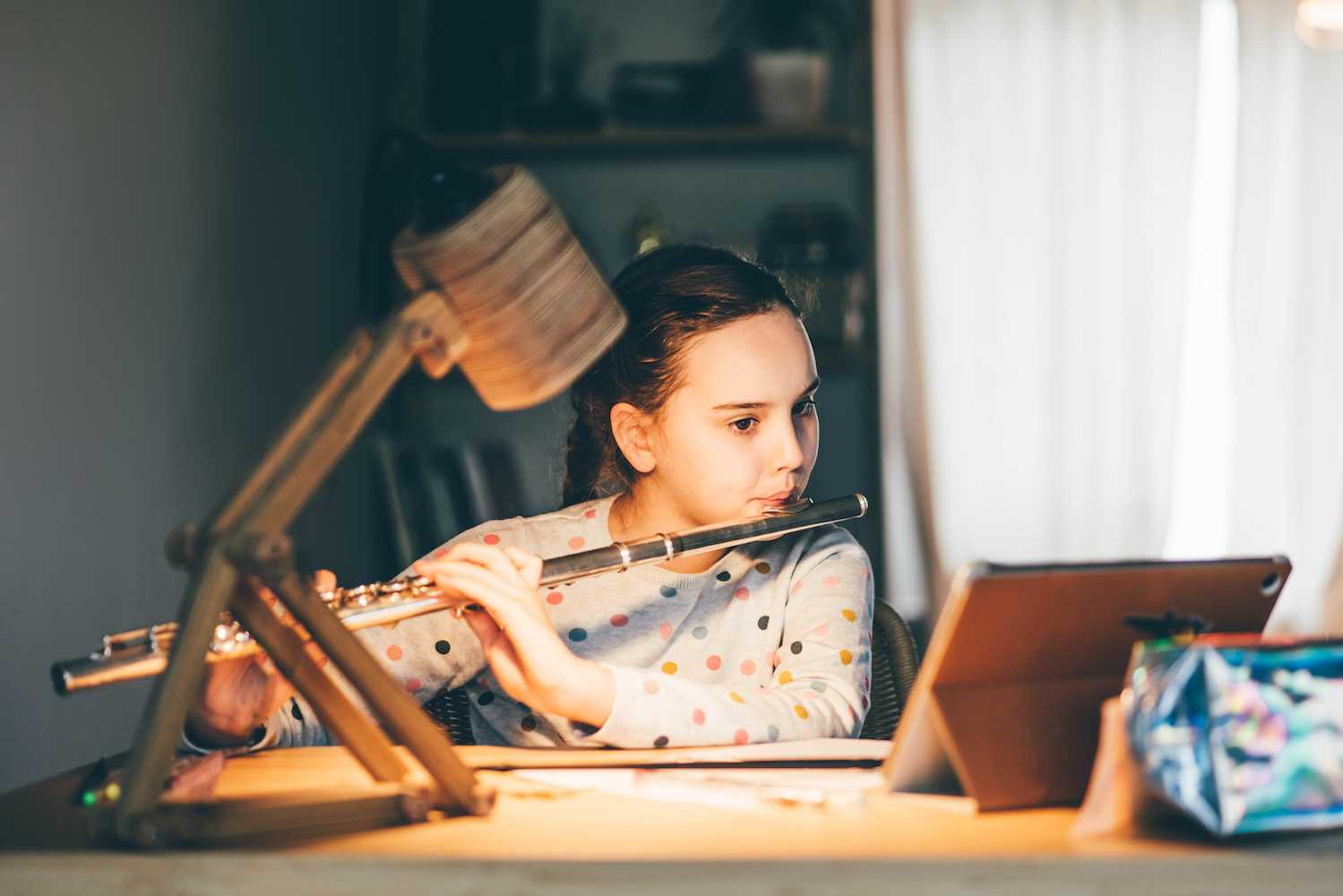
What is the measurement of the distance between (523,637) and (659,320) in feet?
1.57

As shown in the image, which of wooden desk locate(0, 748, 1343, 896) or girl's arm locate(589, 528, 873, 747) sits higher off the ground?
wooden desk locate(0, 748, 1343, 896)

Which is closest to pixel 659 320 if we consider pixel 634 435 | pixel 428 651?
pixel 634 435

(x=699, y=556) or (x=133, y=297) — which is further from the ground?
(x=133, y=297)

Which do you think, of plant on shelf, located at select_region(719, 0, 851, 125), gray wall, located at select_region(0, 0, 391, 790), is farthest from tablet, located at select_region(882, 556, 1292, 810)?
plant on shelf, located at select_region(719, 0, 851, 125)

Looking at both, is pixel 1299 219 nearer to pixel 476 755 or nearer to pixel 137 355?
pixel 137 355

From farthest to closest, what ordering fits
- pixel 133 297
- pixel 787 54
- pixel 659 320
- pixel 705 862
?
pixel 787 54, pixel 133 297, pixel 659 320, pixel 705 862

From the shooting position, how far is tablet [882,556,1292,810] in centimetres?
74

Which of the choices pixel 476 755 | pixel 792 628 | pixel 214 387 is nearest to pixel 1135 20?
pixel 214 387

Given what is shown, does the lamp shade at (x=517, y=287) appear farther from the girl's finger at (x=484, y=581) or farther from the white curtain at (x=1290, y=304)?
the white curtain at (x=1290, y=304)

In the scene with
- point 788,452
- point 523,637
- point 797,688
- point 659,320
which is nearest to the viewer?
point 523,637

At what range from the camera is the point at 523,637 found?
90 centimetres

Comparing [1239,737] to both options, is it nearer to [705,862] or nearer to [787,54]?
[705,862]

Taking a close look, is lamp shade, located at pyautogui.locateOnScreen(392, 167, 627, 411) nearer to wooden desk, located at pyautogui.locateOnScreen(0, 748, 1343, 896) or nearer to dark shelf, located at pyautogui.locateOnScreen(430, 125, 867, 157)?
wooden desk, located at pyautogui.locateOnScreen(0, 748, 1343, 896)

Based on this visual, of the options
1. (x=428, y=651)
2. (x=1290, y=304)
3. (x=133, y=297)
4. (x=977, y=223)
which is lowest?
(x=1290, y=304)
